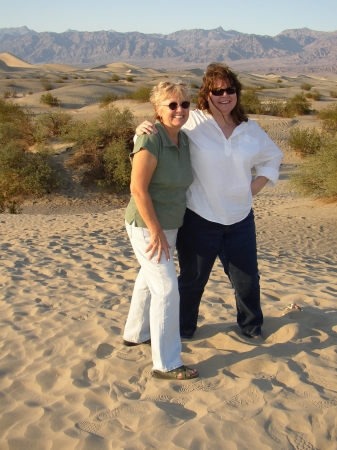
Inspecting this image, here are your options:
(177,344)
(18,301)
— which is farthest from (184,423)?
(18,301)

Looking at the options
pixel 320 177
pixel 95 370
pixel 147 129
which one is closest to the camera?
pixel 147 129

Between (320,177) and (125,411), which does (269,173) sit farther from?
(320,177)

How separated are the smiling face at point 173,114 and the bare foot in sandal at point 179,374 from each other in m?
1.52

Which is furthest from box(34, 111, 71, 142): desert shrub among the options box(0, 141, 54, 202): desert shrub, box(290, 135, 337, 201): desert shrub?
box(290, 135, 337, 201): desert shrub

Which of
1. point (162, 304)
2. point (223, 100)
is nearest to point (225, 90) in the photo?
point (223, 100)

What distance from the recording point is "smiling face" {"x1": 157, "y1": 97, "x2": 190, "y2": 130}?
125 inches

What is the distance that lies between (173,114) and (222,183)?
577 millimetres

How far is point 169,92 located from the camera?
3.18m

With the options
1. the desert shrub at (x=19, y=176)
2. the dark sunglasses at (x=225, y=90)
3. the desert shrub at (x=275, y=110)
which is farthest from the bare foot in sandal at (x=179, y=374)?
the desert shrub at (x=275, y=110)

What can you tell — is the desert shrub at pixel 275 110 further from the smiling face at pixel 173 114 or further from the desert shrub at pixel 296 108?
the smiling face at pixel 173 114

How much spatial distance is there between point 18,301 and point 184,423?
111 inches

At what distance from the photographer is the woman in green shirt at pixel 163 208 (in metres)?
3.11

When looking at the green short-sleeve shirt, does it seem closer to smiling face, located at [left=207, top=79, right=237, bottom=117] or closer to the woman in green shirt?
the woman in green shirt

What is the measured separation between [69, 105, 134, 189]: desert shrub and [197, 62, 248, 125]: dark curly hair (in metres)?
13.8
